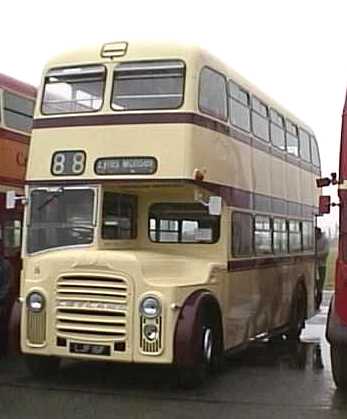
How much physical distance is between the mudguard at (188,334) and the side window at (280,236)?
13.9ft

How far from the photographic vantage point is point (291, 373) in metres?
11.3

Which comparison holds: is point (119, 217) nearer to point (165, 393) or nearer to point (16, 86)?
point (165, 393)

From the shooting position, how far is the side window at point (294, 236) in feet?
48.1

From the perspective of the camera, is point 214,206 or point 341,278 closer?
point 341,278

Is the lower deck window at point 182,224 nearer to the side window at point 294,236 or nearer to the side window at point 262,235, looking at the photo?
the side window at point 262,235

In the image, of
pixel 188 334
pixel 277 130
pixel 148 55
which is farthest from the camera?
pixel 277 130

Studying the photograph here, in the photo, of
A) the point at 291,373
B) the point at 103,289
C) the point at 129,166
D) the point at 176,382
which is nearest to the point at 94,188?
the point at 129,166

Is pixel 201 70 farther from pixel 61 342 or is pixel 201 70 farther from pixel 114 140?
pixel 61 342

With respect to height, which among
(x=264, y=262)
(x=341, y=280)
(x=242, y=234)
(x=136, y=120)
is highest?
(x=136, y=120)

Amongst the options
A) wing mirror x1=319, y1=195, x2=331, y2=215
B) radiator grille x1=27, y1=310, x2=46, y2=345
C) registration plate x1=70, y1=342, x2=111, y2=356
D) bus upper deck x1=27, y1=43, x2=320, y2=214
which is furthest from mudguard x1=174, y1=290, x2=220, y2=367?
wing mirror x1=319, y1=195, x2=331, y2=215

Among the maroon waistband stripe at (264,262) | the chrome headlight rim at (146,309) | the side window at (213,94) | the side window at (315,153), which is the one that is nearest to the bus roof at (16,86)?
the side window at (213,94)

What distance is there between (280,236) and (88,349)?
5233 millimetres

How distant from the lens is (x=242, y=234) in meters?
11.5

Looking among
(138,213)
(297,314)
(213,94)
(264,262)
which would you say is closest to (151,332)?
(138,213)
